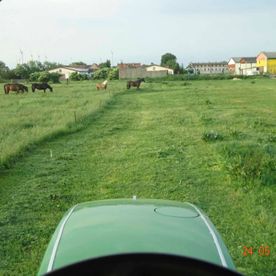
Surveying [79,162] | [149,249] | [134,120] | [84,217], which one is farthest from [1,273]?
[134,120]

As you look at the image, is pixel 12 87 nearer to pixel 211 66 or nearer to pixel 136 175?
pixel 136 175

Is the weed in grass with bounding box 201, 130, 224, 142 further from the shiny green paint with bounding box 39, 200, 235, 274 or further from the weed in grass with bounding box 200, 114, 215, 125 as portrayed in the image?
the shiny green paint with bounding box 39, 200, 235, 274

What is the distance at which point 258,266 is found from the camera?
194 inches

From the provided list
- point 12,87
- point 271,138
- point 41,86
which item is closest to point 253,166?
point 271,138

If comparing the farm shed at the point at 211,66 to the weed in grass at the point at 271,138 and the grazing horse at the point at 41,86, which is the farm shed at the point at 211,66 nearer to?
the grazing horse at the point at 41,86

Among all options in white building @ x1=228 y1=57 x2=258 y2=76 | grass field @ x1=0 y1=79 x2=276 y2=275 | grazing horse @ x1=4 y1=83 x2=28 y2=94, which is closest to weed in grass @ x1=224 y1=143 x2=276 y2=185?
grass field @ x1=0 y1=79 x2=276 y2=275

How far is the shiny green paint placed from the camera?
Result: 2.65 meters
